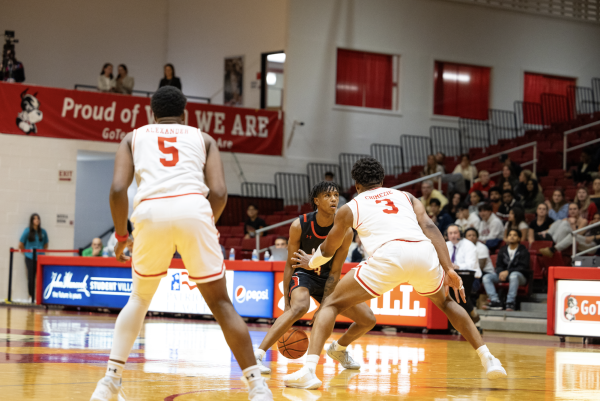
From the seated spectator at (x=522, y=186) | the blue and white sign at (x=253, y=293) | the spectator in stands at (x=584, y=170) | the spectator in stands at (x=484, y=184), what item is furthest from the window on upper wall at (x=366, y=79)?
the blue and white sign at (x=253, y=293)

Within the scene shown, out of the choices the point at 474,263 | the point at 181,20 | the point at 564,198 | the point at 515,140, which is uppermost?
the point at 181,20

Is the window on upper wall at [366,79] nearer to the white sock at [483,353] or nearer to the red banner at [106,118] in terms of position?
the red banner at [106,118]

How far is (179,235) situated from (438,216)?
40.0 feet

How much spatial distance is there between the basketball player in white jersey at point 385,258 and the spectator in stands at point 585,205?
373 inches

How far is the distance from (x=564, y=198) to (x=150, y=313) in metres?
8.15

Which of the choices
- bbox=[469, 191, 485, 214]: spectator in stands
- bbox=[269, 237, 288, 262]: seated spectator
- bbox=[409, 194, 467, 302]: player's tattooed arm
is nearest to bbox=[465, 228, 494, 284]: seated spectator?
bbox=[469, 191, 485, 214]: spectator in stands

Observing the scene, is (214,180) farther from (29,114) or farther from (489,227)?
(29,114)

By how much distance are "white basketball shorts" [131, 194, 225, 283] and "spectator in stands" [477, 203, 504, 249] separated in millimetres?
11467

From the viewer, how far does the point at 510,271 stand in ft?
45.1

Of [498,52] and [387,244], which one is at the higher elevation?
[498,52]

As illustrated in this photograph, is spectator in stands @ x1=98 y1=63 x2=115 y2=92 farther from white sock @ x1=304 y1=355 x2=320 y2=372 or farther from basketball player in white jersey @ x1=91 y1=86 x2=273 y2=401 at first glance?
basketball player in white jersey @ x1=91 y1=86 x2=273 y2=401

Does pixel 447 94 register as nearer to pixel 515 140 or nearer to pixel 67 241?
→ pixel 515 140

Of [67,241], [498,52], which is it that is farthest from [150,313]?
[498,52]

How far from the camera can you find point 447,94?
24859mm
